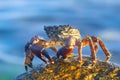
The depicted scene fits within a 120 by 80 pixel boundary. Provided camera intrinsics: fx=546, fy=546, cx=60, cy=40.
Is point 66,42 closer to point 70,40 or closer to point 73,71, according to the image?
point 70,40

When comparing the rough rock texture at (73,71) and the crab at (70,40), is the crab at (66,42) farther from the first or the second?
the rough rock texture at (73,71)

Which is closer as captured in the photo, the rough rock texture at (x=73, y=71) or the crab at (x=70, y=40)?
the rough rock texture at (x=73, y=71)

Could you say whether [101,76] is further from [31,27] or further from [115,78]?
[31,27]

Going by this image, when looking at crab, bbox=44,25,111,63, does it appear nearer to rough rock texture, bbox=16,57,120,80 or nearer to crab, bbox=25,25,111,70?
crab, bbox=25,25,111,70

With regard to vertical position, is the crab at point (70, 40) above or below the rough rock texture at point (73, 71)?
above

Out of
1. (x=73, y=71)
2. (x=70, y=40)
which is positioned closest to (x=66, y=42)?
(x=70, y=40)

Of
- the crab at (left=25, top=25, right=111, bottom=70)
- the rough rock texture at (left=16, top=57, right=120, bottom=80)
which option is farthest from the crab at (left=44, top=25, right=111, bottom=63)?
the rough rock texture at (left=16, top=57, right=120, bottom=80)

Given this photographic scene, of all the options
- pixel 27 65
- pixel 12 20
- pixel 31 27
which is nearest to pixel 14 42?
pixel 31 27

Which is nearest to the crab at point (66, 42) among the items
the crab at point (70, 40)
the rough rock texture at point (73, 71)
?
the crab at point (70, 40)
